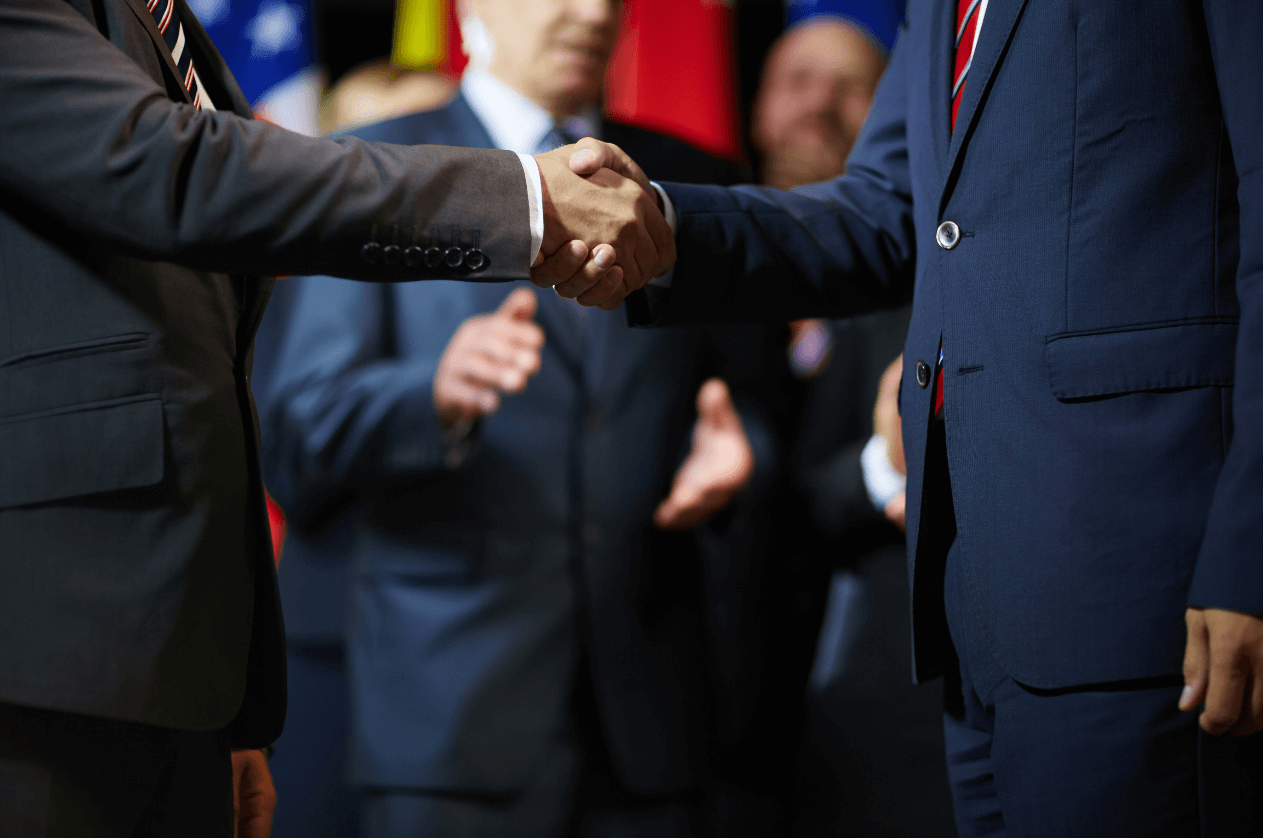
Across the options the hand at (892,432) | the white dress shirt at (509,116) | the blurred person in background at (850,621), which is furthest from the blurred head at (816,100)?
the white dress shirt at (509,116)

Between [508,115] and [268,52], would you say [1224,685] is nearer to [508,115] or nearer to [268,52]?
[508,115]

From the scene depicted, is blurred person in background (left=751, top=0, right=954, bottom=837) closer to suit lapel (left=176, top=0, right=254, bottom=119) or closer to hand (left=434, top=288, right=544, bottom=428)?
hand (left=434, top=288, right=544, bottom=428)

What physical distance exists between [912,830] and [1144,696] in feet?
4.24

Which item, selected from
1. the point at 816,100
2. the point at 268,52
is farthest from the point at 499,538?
the point at 268,52

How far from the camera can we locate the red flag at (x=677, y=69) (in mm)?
3496

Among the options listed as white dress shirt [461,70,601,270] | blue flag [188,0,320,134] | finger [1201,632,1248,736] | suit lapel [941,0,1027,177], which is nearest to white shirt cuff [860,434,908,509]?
white dress shirt [461,70,601,270]

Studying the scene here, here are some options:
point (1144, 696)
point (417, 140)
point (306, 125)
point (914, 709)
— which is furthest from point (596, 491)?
point (306, 125)

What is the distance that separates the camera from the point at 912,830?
1986 millimetres

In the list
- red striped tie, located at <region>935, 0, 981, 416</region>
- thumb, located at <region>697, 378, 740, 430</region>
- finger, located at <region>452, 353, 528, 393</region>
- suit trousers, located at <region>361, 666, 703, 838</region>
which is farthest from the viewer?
thumb, located at <region>697, 378, 740, 430</region>

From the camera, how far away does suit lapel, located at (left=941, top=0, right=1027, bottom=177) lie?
0.91 meters

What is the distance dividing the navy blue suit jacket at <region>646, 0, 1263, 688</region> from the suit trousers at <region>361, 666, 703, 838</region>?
0.93 m

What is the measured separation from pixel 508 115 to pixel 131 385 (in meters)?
1.09

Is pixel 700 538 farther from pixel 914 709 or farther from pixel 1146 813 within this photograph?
pixel 1146 813

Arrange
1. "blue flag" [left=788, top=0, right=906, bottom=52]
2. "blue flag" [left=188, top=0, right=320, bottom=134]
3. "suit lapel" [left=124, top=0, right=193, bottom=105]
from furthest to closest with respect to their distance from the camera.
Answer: "blue flag" [left=188, top=0, right=320, bottom=134]
"blue flag" [left=788, top=0, right=906, bottom=52]
"suit lapel" [left=124, top=0, right=193, bottom=105]
